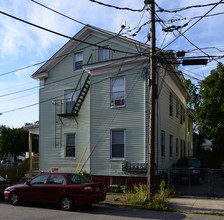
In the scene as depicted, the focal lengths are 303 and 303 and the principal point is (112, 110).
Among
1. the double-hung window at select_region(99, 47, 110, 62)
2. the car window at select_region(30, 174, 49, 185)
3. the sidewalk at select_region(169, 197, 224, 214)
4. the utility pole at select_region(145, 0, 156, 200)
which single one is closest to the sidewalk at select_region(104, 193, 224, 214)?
the sidewalk at select_region(169, 197, 224, 214)

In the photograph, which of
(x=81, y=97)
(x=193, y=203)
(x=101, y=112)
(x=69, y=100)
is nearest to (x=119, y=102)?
(x=101, y=112)

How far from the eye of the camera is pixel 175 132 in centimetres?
2217

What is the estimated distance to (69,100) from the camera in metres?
19.9

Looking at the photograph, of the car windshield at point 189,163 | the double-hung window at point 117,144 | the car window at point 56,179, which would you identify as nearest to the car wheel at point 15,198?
the car window at point 56,179

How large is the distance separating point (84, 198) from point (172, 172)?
25.1 ft

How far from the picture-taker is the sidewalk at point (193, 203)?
38.2ft

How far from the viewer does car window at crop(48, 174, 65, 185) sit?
12.0 m

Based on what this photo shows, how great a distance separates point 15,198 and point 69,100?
27.6 feet

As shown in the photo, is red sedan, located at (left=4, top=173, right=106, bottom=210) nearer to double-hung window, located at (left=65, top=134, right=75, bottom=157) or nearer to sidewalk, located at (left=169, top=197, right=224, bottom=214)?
sidewalk, located at (left=169, top=197, right=224, bottom=214)

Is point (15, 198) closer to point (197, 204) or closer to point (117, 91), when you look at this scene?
point (197, 204)

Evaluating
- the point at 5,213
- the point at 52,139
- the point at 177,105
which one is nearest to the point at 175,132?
the point at 177,105

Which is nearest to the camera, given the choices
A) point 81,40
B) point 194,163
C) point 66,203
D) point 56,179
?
point 66,203

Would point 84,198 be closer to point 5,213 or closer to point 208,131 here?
point 5,213

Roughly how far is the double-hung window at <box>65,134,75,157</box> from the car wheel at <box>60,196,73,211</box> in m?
7.54
